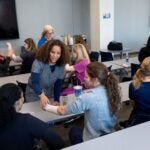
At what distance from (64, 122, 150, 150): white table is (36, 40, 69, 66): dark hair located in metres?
1.15

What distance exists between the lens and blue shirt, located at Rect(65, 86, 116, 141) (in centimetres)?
203

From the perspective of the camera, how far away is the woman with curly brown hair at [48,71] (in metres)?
2.76

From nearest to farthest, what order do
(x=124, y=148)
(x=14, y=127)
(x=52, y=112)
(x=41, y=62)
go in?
(x=14, y=127) → (x=124, y=148) → (x=52, y=112) → (x=41, y=62)

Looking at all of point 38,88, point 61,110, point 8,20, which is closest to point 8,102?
point 61,110

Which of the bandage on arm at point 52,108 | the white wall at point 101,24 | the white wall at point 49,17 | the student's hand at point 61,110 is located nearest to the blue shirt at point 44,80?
the bandage on arm at point 52,108

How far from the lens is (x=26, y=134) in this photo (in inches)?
64.6

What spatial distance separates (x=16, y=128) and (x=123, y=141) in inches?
30.4

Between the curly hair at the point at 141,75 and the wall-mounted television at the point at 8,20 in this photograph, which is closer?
the curly hair at the point at 141,75

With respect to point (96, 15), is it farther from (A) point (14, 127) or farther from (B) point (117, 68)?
(A) point (14, 127)

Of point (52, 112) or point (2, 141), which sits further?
point (52, 112)

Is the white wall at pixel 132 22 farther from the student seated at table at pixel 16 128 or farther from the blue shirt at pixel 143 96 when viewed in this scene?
the student seated at table at pixel 16 128

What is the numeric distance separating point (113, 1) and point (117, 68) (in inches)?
140

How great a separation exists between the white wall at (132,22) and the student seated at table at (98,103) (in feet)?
20.8

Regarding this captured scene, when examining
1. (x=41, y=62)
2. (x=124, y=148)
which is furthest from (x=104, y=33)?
(x=124, y=148)
